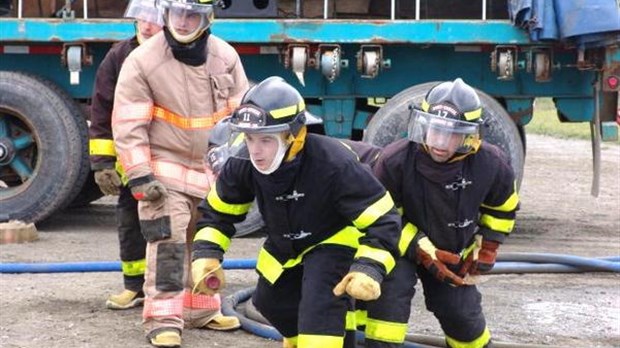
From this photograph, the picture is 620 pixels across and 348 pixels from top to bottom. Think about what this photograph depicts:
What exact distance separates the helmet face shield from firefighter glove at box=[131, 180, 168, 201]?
4.41ft

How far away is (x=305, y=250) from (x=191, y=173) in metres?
1.24

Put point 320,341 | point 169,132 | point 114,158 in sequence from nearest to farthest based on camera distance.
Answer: point 320,341
point 169,132
point 114,158

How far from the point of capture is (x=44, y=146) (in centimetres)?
962

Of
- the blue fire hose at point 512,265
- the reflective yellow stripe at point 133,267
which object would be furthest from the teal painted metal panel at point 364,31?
the reflective yellow stripe at point 133,267

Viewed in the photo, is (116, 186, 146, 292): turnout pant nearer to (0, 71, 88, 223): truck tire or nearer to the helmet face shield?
the helmet face shield

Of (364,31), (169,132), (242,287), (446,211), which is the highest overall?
(364,31)

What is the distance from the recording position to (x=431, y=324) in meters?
7.13

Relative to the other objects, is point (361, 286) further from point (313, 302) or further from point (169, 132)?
point (169, 132)

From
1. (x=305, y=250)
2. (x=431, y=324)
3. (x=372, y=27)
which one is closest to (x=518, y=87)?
(x=372, y=27)

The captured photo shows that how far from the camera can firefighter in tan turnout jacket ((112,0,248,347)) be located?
6465 millimetres

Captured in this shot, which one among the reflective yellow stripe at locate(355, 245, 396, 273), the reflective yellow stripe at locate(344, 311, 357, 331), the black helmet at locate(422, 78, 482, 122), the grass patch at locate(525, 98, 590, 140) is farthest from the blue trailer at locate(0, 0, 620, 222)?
the grass patch at locate(525, 98, 590, 140)

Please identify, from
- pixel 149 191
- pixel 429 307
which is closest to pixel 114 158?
pixel 149 191

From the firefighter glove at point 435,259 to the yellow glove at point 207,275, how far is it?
0.96 meters

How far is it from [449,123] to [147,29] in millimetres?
2011
